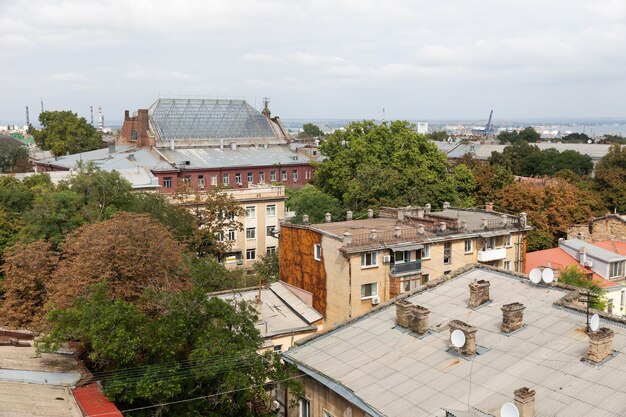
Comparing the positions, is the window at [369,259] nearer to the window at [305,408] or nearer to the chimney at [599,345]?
the window at [305,408]

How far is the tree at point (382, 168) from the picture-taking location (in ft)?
169

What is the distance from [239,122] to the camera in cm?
8112

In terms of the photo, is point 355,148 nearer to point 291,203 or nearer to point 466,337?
point 291,203

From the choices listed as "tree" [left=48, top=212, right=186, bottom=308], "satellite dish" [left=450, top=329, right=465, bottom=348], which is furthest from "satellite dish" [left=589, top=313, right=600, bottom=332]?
"tree" [left=48, top=212, right=186, bottom=308]

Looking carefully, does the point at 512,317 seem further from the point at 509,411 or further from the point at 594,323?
the point at 509,411

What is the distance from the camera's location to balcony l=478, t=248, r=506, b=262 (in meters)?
37.5

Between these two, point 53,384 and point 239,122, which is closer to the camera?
point 53,384

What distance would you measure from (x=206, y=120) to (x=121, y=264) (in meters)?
56.1

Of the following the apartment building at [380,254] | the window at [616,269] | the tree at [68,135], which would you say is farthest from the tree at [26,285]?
the tree at [68,135]

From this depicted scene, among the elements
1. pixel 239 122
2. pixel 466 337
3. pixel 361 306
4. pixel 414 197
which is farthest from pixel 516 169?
pixel 466 337

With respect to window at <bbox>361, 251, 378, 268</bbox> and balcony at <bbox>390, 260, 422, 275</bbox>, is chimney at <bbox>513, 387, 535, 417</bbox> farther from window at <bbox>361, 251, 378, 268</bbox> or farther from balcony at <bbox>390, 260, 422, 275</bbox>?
balcony at <bbox>390, 260, 422, 275</bbox>

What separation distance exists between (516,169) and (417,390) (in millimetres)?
87523

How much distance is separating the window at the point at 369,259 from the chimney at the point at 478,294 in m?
12.5

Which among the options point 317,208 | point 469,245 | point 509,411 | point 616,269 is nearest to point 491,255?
point 469,245
